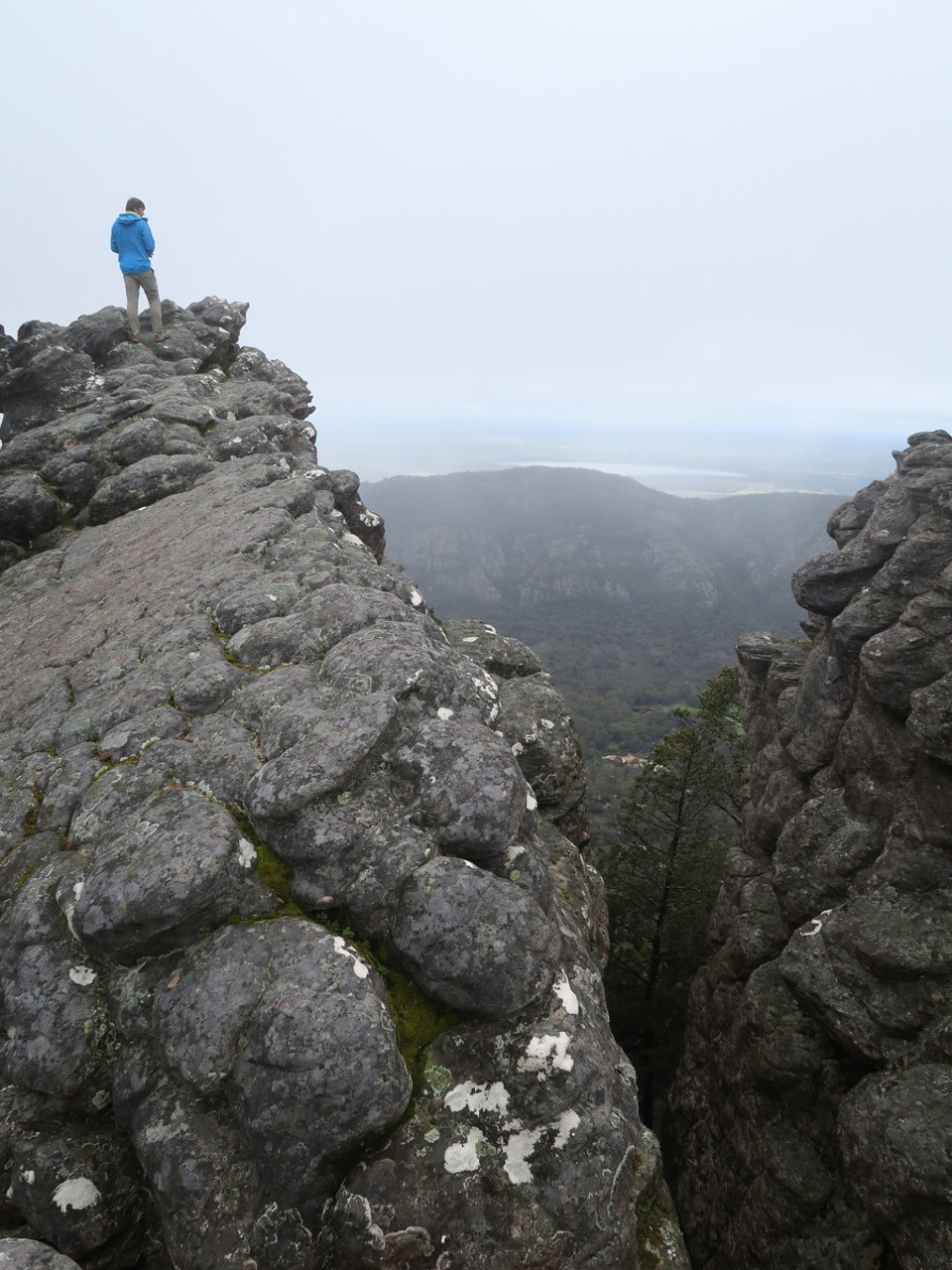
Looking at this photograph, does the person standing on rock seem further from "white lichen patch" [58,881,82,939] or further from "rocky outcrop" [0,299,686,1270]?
"white lichen patch" [58,881,82,939]

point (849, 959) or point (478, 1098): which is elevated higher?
point (478, 1098)

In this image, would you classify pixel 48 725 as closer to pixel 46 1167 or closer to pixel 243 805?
pixel 243 805

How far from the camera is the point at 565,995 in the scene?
8.57 m

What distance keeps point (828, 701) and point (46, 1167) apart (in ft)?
76.9

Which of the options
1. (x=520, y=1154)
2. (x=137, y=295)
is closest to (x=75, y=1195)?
(x=520, y=1154)

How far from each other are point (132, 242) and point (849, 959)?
122ft

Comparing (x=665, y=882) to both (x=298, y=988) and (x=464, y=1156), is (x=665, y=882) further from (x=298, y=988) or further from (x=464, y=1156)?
(x=298, y=988)

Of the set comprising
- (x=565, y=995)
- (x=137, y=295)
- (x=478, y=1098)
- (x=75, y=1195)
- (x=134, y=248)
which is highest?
(x=134, y=248)

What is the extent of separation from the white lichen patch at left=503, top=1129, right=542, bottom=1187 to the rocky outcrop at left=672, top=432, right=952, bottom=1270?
36.3ft

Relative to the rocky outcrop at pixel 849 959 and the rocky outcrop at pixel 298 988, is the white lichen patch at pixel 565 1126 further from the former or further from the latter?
the rocky outcrop at pixel 849 959

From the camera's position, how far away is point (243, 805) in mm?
9539

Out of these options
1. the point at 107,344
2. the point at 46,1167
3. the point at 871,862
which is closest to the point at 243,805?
the point at 46,1167

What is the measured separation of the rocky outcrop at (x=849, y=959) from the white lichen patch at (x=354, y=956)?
1328cm

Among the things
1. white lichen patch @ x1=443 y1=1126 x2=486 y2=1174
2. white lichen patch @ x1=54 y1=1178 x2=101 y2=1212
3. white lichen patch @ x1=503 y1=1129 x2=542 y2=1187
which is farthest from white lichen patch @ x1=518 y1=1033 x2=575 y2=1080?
white lichen patch @ x1=54 y1=1178 x2=101 y2=1212
